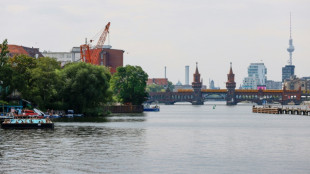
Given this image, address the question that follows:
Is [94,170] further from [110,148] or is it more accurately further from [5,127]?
[5,127]

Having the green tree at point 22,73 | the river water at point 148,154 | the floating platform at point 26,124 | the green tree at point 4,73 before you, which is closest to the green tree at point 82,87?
the green tree at point 22,73

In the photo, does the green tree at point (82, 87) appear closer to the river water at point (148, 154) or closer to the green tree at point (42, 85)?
the green tree at point (42, 85)

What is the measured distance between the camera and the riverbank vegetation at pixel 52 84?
135875 mm

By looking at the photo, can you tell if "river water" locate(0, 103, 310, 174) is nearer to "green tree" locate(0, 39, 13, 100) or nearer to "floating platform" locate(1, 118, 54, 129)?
"floating platform" locate(1, 118, 54, 129)

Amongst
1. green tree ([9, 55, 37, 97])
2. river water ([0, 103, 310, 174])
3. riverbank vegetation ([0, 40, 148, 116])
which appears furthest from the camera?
riverbank vegetation ([0, 40, 148, 116])

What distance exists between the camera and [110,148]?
69500 millimetres

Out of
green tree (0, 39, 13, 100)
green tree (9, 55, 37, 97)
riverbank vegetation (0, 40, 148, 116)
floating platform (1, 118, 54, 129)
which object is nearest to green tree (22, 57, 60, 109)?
riverbank vegetation (0, 40, 148, 116)

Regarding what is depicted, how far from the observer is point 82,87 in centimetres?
14688

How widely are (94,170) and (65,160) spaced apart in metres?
7.16

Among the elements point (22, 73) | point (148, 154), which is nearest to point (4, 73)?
point (22, 73)

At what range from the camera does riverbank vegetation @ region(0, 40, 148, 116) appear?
5349 inches

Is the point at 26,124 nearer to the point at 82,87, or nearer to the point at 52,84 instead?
the point at 52,84

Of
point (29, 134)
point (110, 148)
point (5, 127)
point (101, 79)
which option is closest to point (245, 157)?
point (110, 148)

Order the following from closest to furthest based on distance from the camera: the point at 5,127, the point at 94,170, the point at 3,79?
the point at 94,170
the point at 5,127
the point at 3,79
